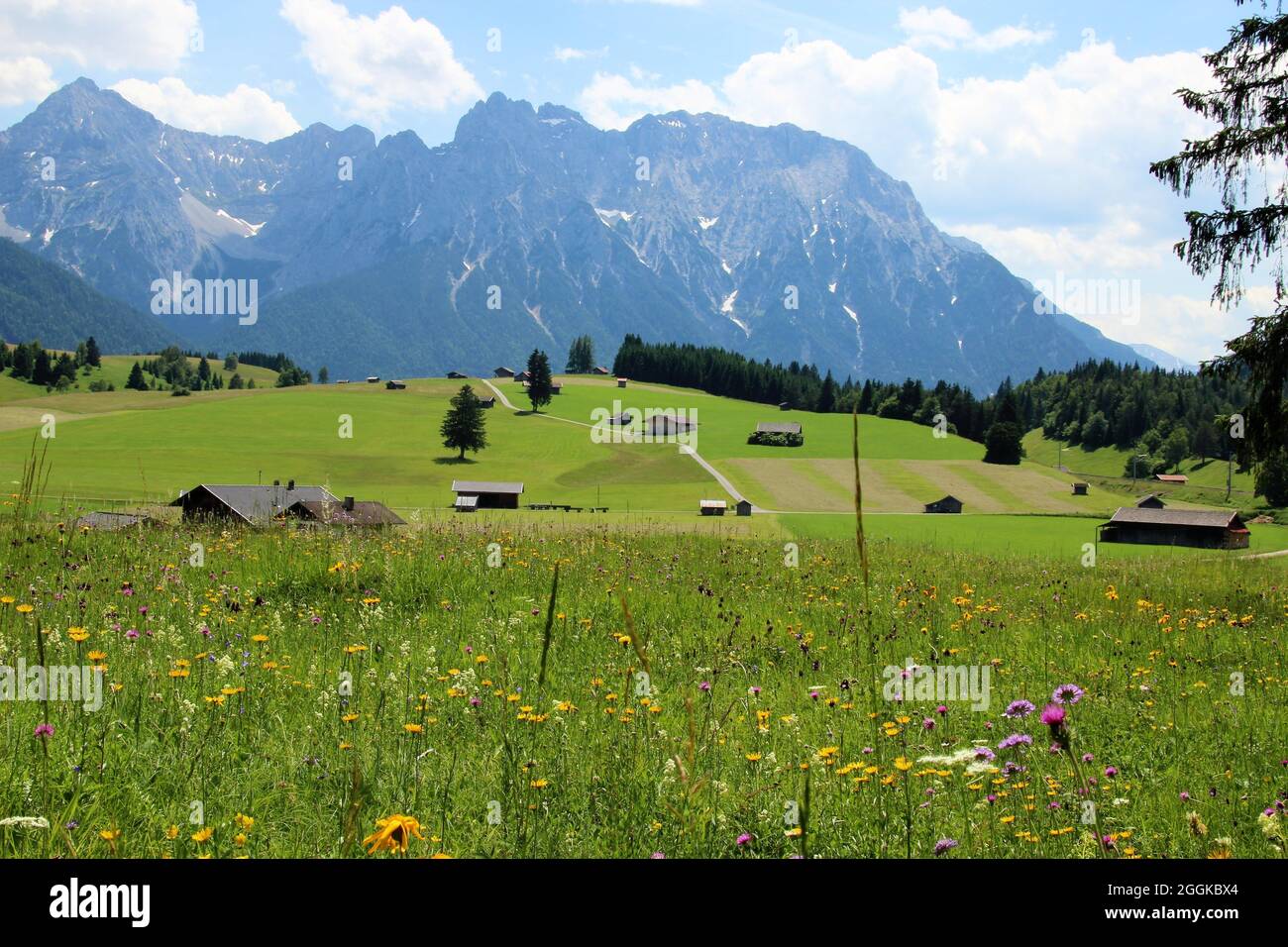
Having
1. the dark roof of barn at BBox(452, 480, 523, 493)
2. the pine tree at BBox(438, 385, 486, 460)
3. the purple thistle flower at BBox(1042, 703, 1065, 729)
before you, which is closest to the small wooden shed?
the dark roof of barn at BBox(452, 480, 523, 493)

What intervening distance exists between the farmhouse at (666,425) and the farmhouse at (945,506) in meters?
57.9

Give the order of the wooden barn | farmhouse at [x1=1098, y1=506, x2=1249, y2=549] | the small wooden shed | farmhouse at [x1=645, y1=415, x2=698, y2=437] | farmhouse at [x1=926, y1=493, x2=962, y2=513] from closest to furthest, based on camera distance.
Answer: farmhouse at [x1=1098, y1=506, x2=1249, y2=549] → the small wooden shed → farmhouse at [x1=926, y1=493, x2=962, y2=513] → the wooden barn → farmhouse at [x1=645, y1=415, x2=698, y2=437]

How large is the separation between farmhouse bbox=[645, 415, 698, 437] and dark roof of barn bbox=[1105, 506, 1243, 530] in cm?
8099

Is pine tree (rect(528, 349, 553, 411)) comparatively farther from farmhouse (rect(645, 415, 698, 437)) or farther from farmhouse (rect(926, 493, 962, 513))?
farmhouse (rect(926, 493, 962, 513))

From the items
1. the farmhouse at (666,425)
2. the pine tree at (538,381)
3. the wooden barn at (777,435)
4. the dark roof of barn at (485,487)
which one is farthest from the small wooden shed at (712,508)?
the pine tree at (538,381)

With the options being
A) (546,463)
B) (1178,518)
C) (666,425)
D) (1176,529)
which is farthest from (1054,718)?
(666,425)

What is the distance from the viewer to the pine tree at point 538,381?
171m

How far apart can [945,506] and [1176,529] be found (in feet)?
84.7

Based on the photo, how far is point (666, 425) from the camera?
153 meters

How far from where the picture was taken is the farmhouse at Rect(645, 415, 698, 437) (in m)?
151

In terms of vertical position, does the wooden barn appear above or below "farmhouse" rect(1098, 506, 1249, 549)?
above
